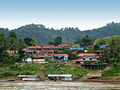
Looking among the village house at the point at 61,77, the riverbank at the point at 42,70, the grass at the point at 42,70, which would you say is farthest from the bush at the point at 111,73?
the village house at the point at 61,77

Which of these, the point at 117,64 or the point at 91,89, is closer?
the point at 91,89

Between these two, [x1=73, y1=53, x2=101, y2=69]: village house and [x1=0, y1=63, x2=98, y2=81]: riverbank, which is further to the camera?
[x1=73, y1=53, x2=101, y2=69]: village house

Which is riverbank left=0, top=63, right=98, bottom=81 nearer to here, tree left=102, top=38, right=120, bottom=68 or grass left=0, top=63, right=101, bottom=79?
grass left=0, top=63, right=101, bottom=79

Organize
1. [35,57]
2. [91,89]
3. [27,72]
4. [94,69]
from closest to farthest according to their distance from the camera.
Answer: [91,89] < [27,72] < [94,69] < [35,57]

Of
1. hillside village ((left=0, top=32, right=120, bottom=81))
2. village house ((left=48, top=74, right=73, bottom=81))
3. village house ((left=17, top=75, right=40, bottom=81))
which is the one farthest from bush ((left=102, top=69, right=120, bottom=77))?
village house ((left=17, top=75, right=40, bottom=81))

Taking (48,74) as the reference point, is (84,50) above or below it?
above

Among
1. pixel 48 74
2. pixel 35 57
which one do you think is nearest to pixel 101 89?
pixel 48 74

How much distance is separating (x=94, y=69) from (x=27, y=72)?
19.0 metres

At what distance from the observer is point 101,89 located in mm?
41688

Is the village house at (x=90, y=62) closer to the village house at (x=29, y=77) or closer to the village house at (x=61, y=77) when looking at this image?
the village house at (x=61, y=77)

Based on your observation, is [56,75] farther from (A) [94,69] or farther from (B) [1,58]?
(B) [1,58]

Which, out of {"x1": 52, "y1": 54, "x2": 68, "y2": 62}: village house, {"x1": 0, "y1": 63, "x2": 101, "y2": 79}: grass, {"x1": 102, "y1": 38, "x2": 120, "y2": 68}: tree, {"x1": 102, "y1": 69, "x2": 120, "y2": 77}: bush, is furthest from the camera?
{"x1": 52, "y1": 54, "x2": 68, "y2": 62}: village house

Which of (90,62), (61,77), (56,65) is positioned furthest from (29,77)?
(90,62)

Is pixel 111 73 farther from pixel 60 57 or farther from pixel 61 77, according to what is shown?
pixel 60 57
